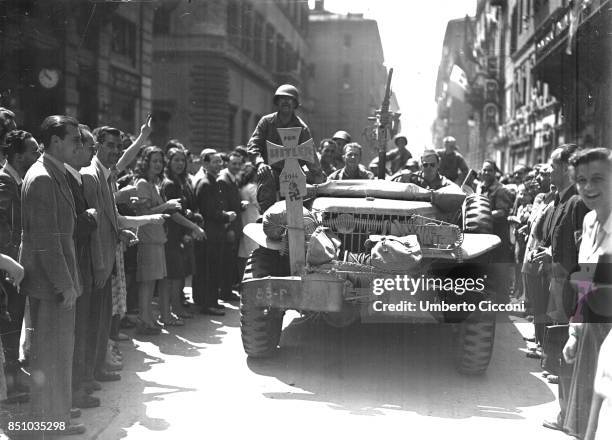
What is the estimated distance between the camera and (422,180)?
8.71 m

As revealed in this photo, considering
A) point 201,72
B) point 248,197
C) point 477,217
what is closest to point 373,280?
point 477,217

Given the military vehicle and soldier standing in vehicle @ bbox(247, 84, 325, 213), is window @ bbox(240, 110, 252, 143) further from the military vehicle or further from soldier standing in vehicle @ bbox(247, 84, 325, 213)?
the military vehicle

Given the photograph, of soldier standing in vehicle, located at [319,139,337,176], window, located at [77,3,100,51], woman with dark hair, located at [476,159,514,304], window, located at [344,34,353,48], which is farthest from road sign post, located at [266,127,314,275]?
window, located at [344,34,353,48]

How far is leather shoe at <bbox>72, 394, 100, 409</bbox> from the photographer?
201 inches

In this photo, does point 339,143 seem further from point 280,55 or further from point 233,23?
point 280,55

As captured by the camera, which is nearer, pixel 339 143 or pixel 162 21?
pixel 339 143

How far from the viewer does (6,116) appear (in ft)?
17.4

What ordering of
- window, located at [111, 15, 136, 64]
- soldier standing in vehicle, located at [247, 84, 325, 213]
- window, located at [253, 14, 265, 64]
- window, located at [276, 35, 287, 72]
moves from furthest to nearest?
window, located at [276, 35, 287, 72]
window, located at [253, 14, 265, 64]
window, located at [111, 15, 136, 64]
soldier standing in vehicle, located at [247, 84, 325, 213]

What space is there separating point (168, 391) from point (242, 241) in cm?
453

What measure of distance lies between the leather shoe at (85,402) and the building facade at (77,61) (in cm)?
476

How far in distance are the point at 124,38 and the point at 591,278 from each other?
58.8ft

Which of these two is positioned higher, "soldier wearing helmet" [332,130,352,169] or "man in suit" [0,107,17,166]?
"soldier wearing helmet" [332,130,352,169]

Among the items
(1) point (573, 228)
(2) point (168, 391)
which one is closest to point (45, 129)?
(2) point (168, 391)

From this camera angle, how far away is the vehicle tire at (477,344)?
6.02 m
